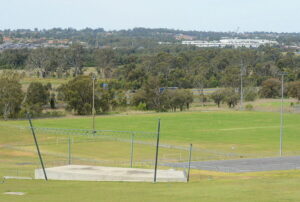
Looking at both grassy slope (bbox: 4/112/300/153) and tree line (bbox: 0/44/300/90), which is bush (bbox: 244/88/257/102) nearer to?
tree line (bbox: 0/44/300/90)

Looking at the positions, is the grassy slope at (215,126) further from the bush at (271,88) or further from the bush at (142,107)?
the bush at (271,88)

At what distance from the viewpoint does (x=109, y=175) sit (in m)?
38.6

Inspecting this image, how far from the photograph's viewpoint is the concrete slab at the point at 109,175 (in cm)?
3784

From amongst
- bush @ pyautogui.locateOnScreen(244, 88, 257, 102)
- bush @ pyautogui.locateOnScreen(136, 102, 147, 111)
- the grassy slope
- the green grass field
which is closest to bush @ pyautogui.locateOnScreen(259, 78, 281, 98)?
bush @ pyautogui.locateOnScreen(244, 88, 257, 102)

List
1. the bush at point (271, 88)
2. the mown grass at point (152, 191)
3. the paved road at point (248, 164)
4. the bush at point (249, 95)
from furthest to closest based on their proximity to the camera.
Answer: the bush at point (271, 88) → the bush at point (249, 95) → the paved road at point (248, 164) → the mown grass at point (152, 191)

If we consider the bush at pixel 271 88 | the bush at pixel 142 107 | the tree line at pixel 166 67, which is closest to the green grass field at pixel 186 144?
the bush at pixel 142 107

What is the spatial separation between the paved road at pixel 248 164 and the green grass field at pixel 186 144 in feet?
10.2

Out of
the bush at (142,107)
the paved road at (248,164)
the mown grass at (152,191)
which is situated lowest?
the bush at (142,107)

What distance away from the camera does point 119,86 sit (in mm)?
149625

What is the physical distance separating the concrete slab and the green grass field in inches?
66.9

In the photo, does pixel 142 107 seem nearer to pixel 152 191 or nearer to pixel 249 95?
pixel 249 95

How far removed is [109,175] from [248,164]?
17.9 meters

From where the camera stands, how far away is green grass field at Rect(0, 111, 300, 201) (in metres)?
29.1

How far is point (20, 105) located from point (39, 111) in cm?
341
